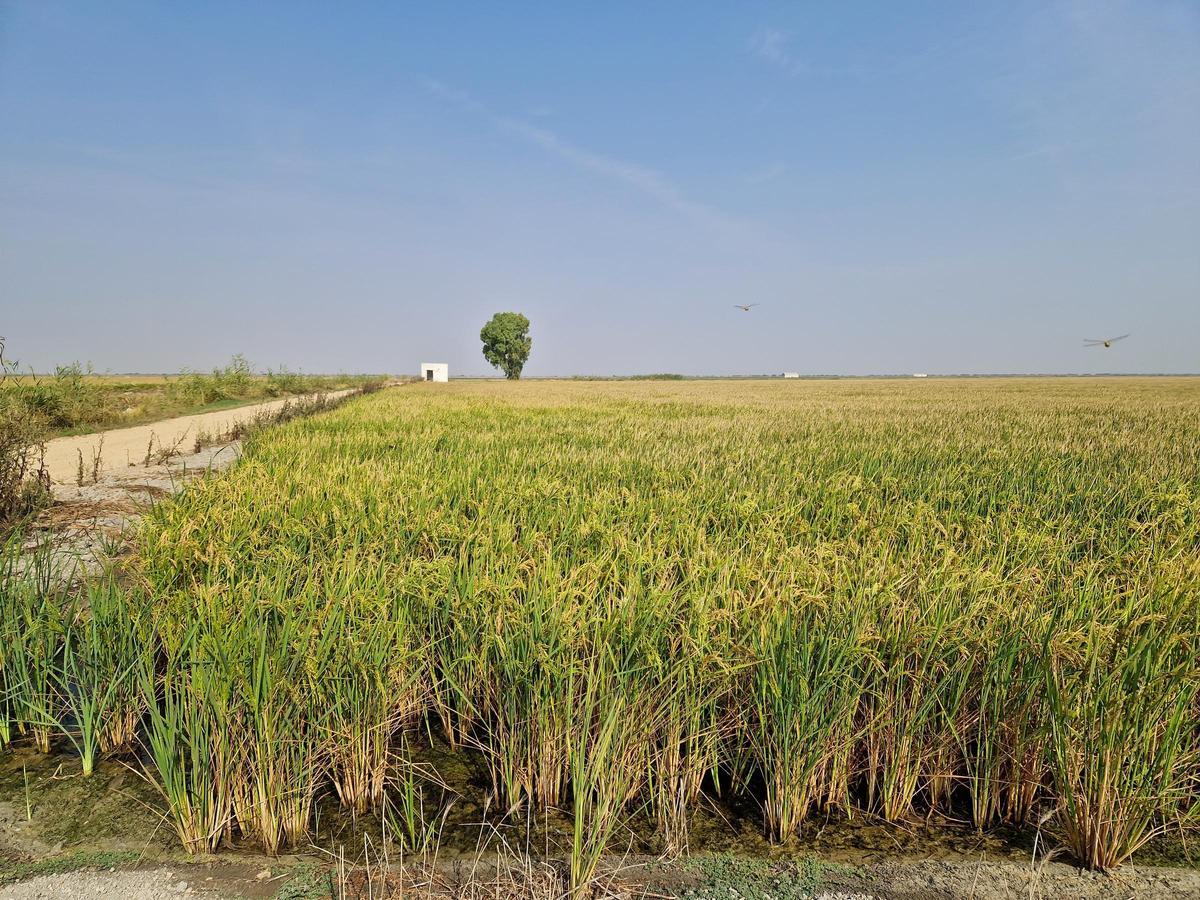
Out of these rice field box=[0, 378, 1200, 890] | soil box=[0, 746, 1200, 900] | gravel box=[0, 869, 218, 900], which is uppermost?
rice field box=[0, 378, 1200, 890]

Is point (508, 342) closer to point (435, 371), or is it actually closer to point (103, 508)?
point (435, 371)

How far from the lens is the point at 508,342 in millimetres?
100938

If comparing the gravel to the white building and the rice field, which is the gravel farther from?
the white building

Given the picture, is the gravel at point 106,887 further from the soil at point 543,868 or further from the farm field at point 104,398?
the farm field at point 104,398

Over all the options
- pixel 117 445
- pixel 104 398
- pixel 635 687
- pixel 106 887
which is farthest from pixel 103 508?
pixel 104 398

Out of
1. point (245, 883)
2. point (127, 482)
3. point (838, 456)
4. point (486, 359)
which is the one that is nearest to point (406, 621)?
point (245, 883)

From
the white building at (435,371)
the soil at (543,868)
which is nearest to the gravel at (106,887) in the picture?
the soil at (543,868)

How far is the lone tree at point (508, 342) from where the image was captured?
101m

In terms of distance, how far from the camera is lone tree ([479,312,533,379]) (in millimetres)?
101125

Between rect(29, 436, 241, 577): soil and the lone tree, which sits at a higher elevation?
the lone tree

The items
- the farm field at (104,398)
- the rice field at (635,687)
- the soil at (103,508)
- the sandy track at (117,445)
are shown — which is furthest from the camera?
the farm field at (104,398)

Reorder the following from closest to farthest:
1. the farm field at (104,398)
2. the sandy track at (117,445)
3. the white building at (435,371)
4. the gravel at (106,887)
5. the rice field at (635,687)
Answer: the gravel at (106,887) < the rice field at (635,687) < the sandy track at (117,445) < the farm field at (104,398) < the white building at (435,371)

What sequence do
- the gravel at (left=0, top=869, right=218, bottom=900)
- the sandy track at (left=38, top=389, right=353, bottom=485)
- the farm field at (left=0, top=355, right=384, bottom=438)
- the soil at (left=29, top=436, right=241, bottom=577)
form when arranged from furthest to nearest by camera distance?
the farm field at (left=0, top=355, right=384, bottom=438)
the sandy track at (left=38, top=389, right=353, bottom=485)
the soil at (left=29, top=436, right=241, bottom=577)
the gravel at (left=0, top=869, right=218, bottom=900)

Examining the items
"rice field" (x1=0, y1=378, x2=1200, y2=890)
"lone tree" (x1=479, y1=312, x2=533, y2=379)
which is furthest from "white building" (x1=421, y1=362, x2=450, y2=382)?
"rice field" (x1=0, y1=378, x2=1200, y2=890)
